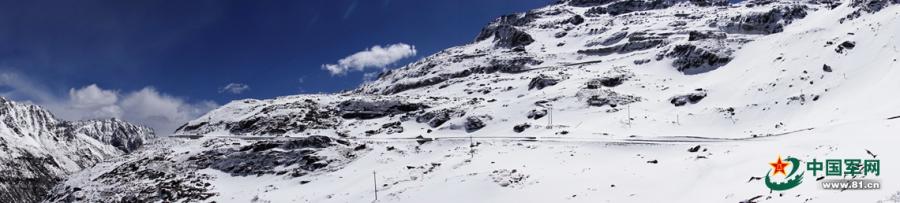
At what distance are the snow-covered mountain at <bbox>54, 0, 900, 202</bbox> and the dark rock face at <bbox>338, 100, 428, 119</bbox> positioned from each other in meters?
0.30

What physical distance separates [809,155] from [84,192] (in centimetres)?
6616

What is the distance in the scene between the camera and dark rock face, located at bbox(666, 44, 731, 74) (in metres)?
90.9

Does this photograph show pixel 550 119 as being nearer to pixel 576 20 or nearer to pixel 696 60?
pixel 696 60

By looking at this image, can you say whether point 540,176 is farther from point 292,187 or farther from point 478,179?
point 292,187

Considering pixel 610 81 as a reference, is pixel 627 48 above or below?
above

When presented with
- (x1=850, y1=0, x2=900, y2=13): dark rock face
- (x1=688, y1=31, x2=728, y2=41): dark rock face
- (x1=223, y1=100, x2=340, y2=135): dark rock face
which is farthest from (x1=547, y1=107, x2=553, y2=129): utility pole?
(x1=688, y1=31, x2=728, y2=41): dark rock face

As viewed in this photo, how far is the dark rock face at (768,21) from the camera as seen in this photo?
116 metres

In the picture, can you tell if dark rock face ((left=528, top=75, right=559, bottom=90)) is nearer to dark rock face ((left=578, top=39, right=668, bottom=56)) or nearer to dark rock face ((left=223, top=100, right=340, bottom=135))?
dark rock face ((left=223, top=100, right=340, bottom=135))

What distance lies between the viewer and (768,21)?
117m

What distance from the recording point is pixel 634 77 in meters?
93.4

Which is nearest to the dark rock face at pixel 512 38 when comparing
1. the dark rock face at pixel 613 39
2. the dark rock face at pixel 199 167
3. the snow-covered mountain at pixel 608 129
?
the dark rock face at pixel 613 39

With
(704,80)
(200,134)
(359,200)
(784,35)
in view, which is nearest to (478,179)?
(359,200)


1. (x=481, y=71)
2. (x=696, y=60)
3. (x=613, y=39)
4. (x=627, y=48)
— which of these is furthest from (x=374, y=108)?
(x=613, y=39)

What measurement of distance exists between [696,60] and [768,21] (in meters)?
35.1
